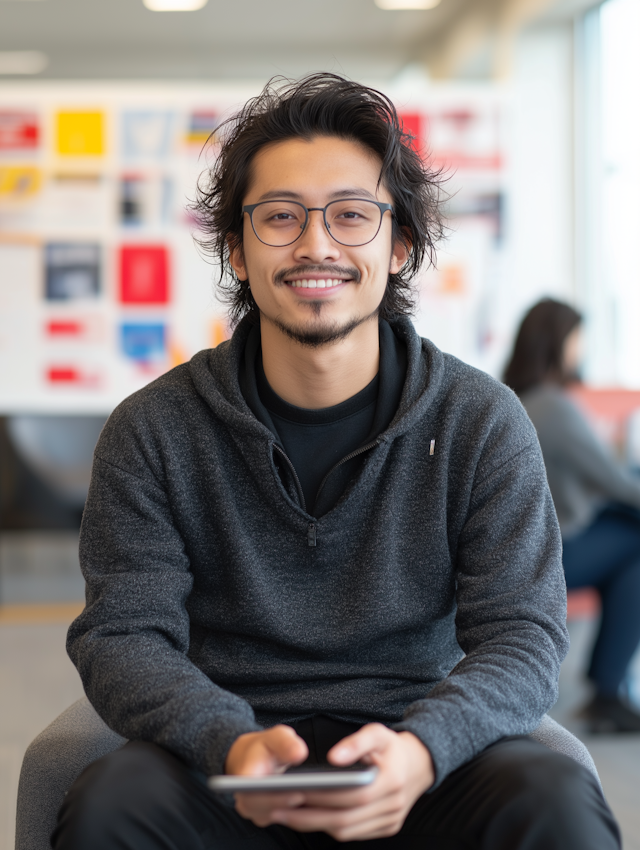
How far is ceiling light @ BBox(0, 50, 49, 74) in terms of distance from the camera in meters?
5.10

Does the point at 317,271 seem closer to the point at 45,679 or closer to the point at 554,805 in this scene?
the point at 554,805

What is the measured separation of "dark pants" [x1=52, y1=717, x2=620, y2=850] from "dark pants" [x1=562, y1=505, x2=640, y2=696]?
1.72m

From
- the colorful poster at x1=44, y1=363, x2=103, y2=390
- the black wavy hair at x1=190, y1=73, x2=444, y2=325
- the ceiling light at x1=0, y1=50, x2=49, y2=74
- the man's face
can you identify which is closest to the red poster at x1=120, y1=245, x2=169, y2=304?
the colorful poster at x1=44, y1=363, x2=103, y2=390

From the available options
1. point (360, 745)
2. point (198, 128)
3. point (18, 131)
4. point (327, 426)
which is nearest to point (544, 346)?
point (327, 426)

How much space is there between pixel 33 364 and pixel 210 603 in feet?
10.7

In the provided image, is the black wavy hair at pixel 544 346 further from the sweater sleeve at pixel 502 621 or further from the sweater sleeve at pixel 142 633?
the sweater sleeve at pixel 142 633

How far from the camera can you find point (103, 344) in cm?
436

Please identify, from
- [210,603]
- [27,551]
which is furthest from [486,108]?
[210,603]

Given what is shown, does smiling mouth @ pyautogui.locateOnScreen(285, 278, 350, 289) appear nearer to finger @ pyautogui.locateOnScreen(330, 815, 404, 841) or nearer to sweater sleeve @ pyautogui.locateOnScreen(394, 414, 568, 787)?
sweater sleeve @ pyautogui.locateOnScreen(394, 414, 568, 787)

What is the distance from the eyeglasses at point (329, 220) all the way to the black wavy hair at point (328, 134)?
87 millimetres

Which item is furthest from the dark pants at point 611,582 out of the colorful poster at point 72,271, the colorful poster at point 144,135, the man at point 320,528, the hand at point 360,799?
the colorful poster at point 144,135

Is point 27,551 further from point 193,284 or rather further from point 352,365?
point 352,365

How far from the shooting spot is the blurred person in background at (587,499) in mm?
2680

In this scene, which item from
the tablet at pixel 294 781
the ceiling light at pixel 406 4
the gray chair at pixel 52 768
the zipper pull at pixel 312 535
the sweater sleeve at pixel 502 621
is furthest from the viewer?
the ceiling light at pixel 406 4
